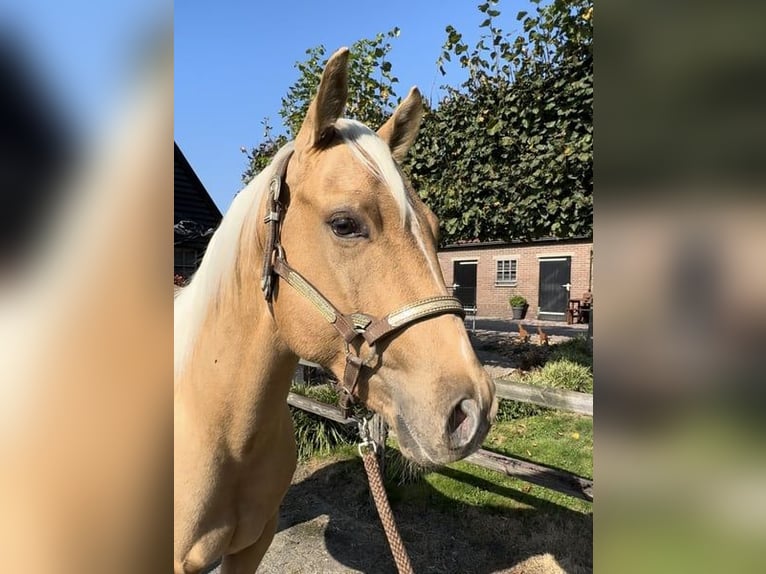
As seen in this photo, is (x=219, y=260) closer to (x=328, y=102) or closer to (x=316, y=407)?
(x=328, y=102)

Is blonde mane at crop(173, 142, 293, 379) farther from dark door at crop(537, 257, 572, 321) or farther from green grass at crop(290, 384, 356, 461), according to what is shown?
dark door at crop(537, 257, 572, 321)

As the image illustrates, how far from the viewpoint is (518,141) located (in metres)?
5.75

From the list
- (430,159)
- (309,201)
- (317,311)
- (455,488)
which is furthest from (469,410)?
(430,159)

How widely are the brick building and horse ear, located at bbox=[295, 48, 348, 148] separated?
65.7ft

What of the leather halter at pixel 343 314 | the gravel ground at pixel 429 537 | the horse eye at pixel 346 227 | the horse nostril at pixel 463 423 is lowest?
the gravel ground at pixel 429 537

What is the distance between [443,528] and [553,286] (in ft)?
65.8

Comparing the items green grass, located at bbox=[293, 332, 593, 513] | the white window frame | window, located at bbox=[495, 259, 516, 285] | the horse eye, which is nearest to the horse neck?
the horse eye

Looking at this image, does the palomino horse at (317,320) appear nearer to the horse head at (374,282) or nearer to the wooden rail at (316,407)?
the horse head at (374,282)

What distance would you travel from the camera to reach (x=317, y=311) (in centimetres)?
152

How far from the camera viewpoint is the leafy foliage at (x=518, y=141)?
5012mm

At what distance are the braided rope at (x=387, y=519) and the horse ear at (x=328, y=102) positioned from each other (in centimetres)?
113

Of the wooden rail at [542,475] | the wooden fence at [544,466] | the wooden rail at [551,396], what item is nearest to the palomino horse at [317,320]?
the wooden fence at [544,466]

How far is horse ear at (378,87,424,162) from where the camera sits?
1.84 m
